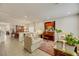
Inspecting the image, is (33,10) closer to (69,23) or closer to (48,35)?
(48,35)

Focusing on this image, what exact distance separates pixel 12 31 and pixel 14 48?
34cm

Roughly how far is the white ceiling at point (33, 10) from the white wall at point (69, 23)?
10 cm

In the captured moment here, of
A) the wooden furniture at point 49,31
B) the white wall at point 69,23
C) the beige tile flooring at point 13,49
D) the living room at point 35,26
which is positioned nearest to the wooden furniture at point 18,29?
the living room at point 35,26

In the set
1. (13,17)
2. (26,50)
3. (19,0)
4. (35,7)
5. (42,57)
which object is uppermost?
(19,0)

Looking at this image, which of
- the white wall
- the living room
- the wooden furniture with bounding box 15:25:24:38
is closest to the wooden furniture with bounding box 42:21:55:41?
the living room

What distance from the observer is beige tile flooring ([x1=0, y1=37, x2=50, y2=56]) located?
6.77ft

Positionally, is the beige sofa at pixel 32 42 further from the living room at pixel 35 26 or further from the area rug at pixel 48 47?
the area rug at pixel 48 47

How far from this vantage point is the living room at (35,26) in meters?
2.06

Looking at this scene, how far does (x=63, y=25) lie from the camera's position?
2084mm

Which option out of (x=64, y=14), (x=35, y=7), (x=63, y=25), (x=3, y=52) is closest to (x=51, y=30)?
(x=63, y=25)

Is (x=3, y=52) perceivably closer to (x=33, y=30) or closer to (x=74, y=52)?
(x=33, y=30)

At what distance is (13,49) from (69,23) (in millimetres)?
1212

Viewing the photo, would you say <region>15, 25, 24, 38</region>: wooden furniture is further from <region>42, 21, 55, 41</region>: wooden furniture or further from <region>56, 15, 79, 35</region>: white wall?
<region>56, 15, 79, 35</region>: white wall

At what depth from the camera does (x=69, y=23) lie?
6.83 feet
